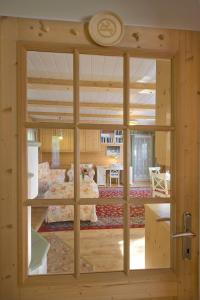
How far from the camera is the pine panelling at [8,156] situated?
33.7 inches

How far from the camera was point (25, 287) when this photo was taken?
2.89 ft

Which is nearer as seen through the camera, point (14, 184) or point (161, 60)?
point (14, 184)

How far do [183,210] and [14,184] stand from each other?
0.75m

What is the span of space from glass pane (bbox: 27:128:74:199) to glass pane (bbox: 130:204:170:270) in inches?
13.7

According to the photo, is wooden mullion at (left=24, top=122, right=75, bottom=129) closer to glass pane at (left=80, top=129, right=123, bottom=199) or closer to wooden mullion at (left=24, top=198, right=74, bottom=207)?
glass pane at (left=80, top=129, right=123, bottom=199)

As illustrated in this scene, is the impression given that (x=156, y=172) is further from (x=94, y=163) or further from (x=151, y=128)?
(x=151, y=128)

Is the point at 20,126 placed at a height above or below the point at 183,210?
above

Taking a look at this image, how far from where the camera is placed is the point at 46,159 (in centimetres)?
111

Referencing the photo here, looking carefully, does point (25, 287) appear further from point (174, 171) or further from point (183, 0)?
point (183, 0)

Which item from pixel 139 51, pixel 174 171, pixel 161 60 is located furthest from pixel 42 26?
pixel 174 171

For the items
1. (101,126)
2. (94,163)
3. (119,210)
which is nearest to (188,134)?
(101,126)

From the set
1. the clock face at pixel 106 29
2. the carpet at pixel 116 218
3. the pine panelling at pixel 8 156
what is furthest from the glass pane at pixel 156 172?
the pine panelling at pixel 8 156

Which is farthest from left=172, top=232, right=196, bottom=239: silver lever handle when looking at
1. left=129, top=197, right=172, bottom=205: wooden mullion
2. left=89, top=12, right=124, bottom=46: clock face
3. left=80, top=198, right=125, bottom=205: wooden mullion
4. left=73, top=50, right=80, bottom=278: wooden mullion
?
left=89, top=12, right=124, bottom=46: clock face

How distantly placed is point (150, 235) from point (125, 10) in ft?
4.84
